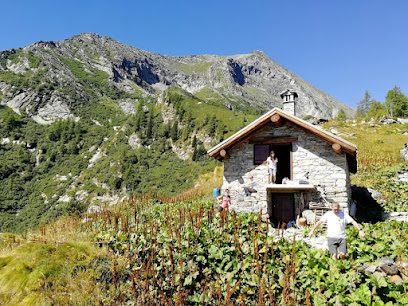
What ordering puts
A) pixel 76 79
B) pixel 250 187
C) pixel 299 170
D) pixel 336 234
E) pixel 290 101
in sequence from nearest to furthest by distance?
pixel 336 234, pixel 299 170, pixel 250 187, pixel 290 101, pixel 76 79

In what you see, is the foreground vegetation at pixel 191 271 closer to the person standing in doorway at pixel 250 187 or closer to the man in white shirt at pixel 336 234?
the man in white shirt at pixel 336 234

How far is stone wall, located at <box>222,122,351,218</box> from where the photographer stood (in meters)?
12.3

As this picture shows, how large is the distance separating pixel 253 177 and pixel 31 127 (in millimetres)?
105183

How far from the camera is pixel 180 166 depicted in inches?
2453

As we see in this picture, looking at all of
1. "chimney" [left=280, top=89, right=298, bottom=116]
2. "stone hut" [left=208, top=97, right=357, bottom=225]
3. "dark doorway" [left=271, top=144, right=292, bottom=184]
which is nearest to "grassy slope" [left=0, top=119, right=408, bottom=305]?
"stone hut" [left=208, top=97, right=357, bottom=225]

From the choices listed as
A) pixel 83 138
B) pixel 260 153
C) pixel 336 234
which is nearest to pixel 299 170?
pixel 260 153

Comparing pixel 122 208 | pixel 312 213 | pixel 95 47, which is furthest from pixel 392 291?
pixel 95 47

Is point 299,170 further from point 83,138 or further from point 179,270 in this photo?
point 83,138

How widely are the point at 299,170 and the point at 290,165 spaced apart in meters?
0.69

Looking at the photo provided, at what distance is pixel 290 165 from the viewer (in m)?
13.5

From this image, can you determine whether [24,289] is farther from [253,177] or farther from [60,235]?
[253,177]

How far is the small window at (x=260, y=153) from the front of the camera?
1362 centimetres

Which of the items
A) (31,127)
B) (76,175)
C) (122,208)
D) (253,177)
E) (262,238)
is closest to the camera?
(262,238)

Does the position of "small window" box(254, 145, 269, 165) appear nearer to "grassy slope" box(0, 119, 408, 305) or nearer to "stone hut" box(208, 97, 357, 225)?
"stone hut" box(208, 97, 357, 225)
